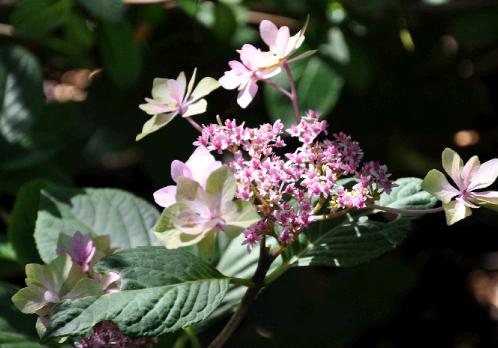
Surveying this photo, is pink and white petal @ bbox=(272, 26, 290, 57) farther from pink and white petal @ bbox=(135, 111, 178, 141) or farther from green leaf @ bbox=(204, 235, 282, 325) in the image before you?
green leaf @ bbox=(204, 235, 282, 325)

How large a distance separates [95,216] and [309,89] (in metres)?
0.46

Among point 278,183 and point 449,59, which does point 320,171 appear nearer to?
point 278,183

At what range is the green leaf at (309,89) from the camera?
130 centimetres

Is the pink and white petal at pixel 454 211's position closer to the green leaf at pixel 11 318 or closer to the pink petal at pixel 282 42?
the pink petal at pixel 282 42

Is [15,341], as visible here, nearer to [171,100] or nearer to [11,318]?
[11,318]

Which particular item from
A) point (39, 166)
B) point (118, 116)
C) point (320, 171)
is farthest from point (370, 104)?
point (320, 171)

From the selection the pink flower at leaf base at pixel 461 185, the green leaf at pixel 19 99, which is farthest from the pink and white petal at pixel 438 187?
the green leaf at pixel 19 99

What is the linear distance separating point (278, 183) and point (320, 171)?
0.05m

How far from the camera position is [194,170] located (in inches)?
28.0

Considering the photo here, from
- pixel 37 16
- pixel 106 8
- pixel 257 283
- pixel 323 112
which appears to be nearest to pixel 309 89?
pixel 323 112

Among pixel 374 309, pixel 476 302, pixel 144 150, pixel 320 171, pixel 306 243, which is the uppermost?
pixel 320 171

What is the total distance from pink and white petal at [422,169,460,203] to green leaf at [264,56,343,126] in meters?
0.56

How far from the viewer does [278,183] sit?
0.74m

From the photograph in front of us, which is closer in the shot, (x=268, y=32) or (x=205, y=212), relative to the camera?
(x=205, y=212)
